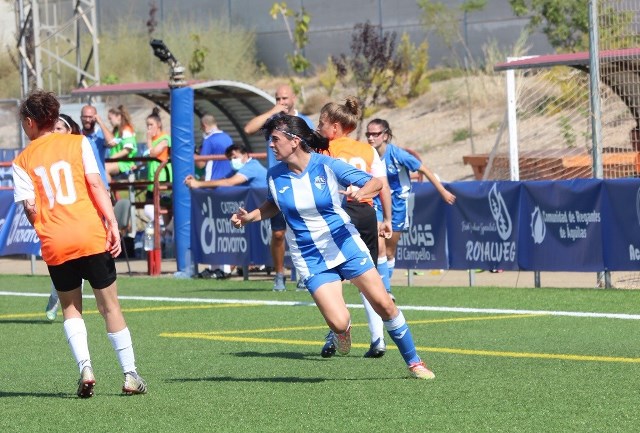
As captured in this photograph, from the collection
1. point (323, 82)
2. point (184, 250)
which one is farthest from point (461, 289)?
point (323, 82)

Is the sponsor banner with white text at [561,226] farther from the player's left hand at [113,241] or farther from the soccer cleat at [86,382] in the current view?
the soccer cleat at [86,382]

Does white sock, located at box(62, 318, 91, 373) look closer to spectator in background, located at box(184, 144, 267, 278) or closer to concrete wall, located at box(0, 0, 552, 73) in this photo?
spectator in background, located at box(184, 144, 267, 278)

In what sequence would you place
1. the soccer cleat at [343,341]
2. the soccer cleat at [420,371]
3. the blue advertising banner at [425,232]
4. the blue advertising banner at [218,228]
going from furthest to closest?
1. the blue advertising banner at [218,228]
2. the blue advertising banner at [425,232]
3. the soccer cleat at [343,341]
4. the soccer cleat at [420,371]

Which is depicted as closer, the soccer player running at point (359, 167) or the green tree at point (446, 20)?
the soccer player running at point (359, 167)

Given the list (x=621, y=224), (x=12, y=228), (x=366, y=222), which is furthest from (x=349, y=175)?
(x=12, y=228)

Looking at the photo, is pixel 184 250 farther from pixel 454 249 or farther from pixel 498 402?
pixel 498 402

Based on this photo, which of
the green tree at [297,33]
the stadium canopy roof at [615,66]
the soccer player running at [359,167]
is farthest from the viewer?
the green tree at [297,33]

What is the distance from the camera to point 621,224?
15453 mm

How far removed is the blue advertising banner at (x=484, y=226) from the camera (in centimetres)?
A: 1648

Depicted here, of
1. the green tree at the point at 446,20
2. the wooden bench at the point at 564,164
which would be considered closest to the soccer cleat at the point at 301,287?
the wooden bench at the point at 564,164

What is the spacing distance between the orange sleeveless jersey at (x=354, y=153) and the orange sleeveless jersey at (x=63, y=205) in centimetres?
256

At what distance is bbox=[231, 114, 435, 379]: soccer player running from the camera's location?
364 inches

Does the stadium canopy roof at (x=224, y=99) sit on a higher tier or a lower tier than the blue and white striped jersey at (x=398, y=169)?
higher

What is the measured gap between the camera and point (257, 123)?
52.5 feet
